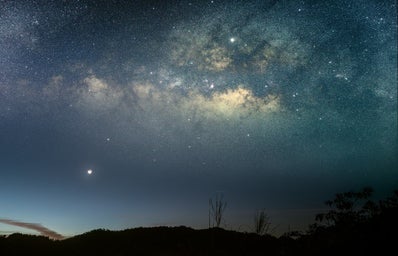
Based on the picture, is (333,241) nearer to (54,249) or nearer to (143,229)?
(143,229)

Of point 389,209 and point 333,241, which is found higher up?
point 389,209

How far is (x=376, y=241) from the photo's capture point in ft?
30.4

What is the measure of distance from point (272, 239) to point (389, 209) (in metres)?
10.0

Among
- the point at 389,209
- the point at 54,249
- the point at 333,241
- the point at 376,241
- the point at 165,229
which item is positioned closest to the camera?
the point at 376,241

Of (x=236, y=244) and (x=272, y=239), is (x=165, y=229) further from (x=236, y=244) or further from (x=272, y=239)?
(x=272, y=239)

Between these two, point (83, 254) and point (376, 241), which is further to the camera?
point (83, 254)

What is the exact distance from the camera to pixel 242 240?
21.4m

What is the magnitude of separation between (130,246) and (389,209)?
1555 centimetres

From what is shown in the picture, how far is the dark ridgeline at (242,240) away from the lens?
1018 centimetres

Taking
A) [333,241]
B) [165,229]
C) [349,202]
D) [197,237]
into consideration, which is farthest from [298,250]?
[165,229]

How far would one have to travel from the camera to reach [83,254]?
20.8 metres

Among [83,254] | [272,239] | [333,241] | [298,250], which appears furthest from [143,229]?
[333,241]

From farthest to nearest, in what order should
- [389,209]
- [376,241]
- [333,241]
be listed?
1. [389,209]
2. [333,241]
3. [376,241]

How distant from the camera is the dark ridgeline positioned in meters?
10.2
